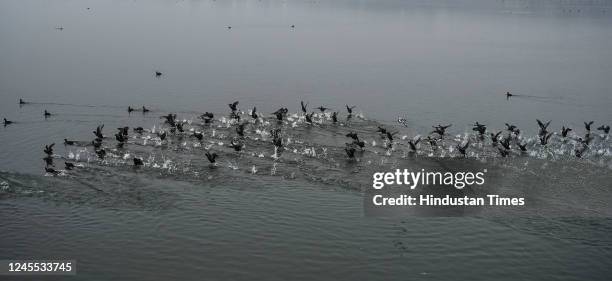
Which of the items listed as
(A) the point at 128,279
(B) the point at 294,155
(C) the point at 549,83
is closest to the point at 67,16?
(C) the point at 549,83

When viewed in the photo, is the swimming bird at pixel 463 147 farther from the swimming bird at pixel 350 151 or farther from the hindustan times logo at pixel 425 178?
the swimming bird at pixel 350 151

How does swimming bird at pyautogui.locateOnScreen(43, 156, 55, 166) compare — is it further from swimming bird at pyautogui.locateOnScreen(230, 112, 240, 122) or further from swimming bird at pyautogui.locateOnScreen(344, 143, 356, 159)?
swimming bird at pyautogui.locateOnScreen(344, 143, 356, 159)

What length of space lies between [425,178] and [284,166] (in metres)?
7.62

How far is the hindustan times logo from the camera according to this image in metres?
34.2

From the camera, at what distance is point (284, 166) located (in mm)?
36312

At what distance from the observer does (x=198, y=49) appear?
297ft

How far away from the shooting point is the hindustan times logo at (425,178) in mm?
34250

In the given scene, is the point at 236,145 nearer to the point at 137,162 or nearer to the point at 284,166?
the point at 284,166

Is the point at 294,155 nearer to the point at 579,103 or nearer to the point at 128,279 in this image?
the point at 128,279

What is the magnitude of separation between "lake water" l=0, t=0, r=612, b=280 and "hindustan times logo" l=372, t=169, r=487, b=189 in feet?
2.62

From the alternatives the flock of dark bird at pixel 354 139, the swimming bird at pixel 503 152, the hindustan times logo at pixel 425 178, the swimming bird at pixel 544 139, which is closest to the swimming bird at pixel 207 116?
the flock of dark bird at pixel 354 139

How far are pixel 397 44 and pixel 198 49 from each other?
32.6 m

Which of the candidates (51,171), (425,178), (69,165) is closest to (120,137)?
(69,165)

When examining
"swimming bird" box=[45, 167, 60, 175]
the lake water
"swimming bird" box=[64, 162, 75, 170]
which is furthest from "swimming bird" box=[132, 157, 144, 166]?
"swimming bird" box=[45, 167, 60, 175]
